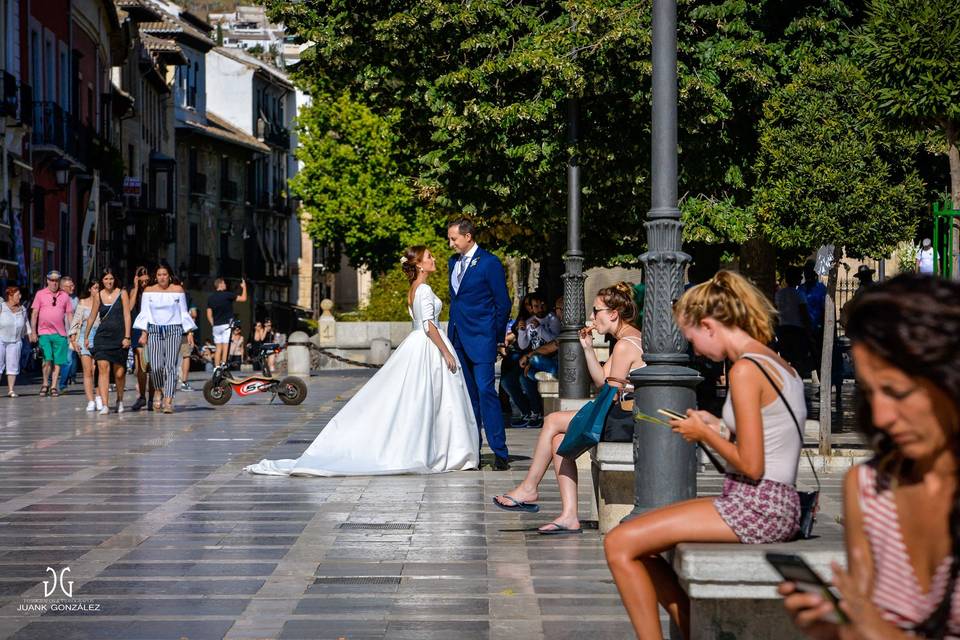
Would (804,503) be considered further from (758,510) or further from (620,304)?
(620,304)

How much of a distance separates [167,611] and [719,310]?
113 inches

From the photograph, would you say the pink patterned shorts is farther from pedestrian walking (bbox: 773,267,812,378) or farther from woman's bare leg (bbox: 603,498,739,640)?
pedestrian walking (bbox: 773,267,812,378)

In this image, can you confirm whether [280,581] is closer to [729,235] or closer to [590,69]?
[590,69]

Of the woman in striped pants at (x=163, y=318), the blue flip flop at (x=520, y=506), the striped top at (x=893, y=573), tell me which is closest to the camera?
the striped top at (x=893, y=573)

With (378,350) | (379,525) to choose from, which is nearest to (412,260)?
(379,525)

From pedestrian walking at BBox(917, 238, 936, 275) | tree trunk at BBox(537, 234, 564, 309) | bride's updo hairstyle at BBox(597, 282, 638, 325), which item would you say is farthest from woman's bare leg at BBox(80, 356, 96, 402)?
bride's updo hairstyle at BBox(597, 282, 638, 325)

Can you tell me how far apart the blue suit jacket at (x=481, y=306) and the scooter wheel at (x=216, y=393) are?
10.4 meters

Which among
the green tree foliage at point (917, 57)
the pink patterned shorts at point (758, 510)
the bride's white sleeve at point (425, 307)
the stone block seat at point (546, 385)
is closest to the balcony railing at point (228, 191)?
the stone block seat at point (546, 385)

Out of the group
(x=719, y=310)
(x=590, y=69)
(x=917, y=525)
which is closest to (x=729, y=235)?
(x=590, y=69)

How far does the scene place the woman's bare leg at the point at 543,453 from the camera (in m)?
9.50

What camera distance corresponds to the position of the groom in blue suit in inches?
500

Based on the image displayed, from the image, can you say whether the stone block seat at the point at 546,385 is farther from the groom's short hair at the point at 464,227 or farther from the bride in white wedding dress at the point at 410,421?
the groom's short hair at the point at 464,227

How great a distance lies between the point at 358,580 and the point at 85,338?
15.3 m

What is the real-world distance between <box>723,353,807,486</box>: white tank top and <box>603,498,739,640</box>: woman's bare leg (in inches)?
9.3
